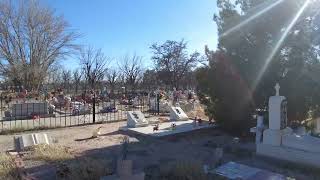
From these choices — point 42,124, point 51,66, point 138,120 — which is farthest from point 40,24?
point 138,120

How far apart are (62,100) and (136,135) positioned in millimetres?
12088

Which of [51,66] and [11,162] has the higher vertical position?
[51,66]

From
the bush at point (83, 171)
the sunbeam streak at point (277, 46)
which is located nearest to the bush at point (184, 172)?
the bush at point (83, 171)

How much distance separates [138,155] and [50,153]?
2355 mm

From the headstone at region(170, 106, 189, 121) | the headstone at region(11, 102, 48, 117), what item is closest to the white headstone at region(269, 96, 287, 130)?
the headstone at region(170, 106, 189, 121)

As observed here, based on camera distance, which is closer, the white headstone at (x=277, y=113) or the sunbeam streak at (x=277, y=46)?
the white headstone at (x=277, y=113)

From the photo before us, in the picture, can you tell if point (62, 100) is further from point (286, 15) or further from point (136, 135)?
point (286, 15)

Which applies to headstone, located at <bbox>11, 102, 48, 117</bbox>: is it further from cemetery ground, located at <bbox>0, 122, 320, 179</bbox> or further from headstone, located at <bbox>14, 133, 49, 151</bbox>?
headstone, located at <bbox>14, 133, 49, 151</bbox>

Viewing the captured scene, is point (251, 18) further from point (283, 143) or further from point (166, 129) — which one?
point (283, 143)

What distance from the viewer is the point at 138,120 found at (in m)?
15.3

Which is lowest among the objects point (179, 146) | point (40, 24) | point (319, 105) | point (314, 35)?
point (179, 146)

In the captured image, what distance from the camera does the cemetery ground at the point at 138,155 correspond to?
7641 millimetres

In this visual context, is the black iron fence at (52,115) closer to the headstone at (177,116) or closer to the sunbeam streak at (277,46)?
the headstone at (177,116)

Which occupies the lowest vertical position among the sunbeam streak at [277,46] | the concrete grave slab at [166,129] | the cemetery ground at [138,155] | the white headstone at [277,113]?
the cemetery ground at [138,155]
